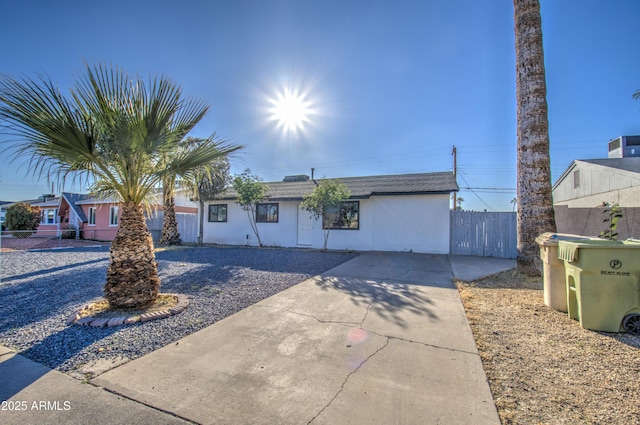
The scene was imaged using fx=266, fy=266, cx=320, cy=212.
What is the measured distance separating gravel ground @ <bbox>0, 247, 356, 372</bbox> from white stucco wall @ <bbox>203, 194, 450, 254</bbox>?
3252mm

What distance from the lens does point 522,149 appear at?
6668mm

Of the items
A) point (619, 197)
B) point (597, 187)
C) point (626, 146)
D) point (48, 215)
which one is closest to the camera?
point (619, 197)

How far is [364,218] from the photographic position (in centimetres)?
1258

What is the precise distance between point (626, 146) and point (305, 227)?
2471 cm

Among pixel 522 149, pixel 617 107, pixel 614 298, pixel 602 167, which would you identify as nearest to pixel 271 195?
pixel 522 149

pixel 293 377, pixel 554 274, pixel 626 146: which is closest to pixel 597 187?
pixel 626 146

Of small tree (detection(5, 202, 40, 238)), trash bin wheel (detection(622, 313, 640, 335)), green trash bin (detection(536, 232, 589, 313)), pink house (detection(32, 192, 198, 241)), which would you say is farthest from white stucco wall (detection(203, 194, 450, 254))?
small tree (detection(5, 202, 40, 238))

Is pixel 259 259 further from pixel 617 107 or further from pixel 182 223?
pixel 617 107

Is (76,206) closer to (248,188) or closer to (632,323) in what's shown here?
(248,188)

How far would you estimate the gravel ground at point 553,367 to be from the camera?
2041mm

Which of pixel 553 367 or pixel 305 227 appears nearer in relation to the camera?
pixel 553 367

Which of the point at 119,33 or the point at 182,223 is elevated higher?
the point at 119,33

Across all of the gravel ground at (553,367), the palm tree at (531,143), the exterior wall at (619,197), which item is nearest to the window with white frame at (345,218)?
the palm tree at (531,143)

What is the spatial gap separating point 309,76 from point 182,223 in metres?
12.6
